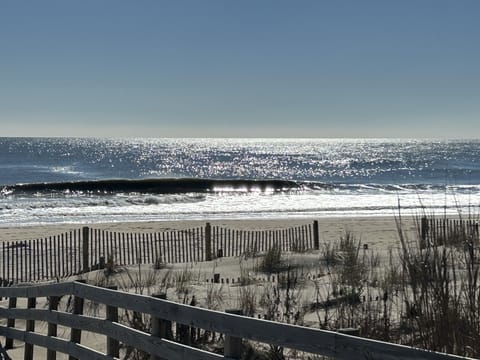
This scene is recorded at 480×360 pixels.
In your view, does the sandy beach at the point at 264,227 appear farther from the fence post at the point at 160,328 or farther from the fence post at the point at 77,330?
the fence post at the point at 160,328

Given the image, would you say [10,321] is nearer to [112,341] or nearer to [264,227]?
[112,341]

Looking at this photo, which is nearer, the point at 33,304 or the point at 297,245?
the point at 33,304

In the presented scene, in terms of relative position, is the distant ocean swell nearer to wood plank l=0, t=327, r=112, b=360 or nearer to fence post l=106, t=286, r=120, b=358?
wood plank l=0, t=327, r=112, b=360

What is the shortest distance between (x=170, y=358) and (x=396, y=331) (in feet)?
8.84

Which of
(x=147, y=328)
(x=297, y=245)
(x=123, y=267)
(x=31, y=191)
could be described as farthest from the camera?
(x=31, y=191)

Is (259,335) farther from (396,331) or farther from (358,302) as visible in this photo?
(358,302)

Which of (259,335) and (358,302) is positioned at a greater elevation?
(259,335)

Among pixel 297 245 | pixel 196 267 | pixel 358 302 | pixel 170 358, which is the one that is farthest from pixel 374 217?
pixel 170 358

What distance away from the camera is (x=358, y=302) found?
8352mm

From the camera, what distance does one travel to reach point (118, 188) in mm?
59219

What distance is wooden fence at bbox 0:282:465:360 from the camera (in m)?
3.92

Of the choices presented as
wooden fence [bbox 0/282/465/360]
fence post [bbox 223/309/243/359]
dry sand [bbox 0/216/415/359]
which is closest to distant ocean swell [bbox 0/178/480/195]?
dry sand [bbox 0/216/415/359]

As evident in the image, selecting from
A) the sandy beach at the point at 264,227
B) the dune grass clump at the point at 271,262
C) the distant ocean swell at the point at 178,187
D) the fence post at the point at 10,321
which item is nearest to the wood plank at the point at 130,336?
the fence post at the point at 10,321

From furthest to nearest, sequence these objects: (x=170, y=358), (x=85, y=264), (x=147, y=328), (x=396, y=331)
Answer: (x=85, y=264), (x=147, y=328), (x=396, y=331), (x=170, y=358)
